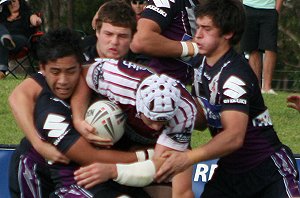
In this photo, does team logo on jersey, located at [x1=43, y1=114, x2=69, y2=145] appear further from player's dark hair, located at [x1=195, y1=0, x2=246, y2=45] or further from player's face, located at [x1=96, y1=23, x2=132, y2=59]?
player's dark hair, located at [x1=195, y1=0, x2=246, y2=45]

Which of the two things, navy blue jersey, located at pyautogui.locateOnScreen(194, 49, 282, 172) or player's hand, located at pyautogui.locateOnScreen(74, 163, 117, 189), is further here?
navy blue jersey, located at pyautogui.locateOnScreen(194, 49, 282, 172)

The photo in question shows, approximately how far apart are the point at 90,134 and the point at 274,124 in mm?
4702

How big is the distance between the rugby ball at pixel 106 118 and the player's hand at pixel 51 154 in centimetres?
28

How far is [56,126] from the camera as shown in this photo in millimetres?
5406

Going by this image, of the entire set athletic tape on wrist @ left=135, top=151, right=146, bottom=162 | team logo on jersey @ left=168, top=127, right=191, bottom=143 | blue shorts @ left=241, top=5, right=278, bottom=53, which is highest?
team logo on jersey @ left=168, top=127, right=191, bottom=143

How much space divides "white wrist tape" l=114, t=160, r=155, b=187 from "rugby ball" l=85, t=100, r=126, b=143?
198 mm

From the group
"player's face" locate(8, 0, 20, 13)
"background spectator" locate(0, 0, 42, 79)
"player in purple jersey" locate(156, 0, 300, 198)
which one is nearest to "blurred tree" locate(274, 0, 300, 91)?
"background spectator" locate(0, 0, 42, 79)

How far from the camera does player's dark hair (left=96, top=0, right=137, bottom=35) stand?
19.5 ft

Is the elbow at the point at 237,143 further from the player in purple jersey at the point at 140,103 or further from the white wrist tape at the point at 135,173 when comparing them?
the white wrist tape at the point at 135,173

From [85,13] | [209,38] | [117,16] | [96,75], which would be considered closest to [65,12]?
[85,13]

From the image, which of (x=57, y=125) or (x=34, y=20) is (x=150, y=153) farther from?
(x=34, y=20)

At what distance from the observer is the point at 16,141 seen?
9.00 meters

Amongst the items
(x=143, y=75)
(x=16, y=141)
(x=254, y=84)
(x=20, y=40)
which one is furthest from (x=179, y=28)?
(x=20, y=40)

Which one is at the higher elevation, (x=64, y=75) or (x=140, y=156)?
(x=64, y=75)
